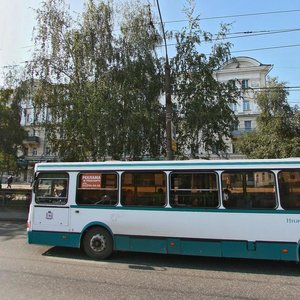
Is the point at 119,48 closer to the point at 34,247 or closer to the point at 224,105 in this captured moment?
the point at 224,105

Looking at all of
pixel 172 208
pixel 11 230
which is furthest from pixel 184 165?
pixel 11 230

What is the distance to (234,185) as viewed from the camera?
25.9 feet

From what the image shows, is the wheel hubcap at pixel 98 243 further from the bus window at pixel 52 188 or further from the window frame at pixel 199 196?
the window frame at pixel 199 196

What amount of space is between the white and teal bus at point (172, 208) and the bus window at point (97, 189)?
2cm

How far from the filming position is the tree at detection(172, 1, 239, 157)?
16875 mm

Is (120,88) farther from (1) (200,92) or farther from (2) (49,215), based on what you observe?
(2) (49,215)

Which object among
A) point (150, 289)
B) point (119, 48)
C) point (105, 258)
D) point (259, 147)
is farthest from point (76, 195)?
point (259, 147)

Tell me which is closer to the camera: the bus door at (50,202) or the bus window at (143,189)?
the bus window at (143,189)

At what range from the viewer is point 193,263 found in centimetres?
815

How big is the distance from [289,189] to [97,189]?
4.38 metres

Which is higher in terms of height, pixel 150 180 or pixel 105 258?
pixel 150 180

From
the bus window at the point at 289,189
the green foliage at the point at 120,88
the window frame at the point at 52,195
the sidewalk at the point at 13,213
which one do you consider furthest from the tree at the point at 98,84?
the bus window at the point at 289,189

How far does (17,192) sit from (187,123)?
1083 centimetres

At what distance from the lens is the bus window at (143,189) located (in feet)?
27.1
